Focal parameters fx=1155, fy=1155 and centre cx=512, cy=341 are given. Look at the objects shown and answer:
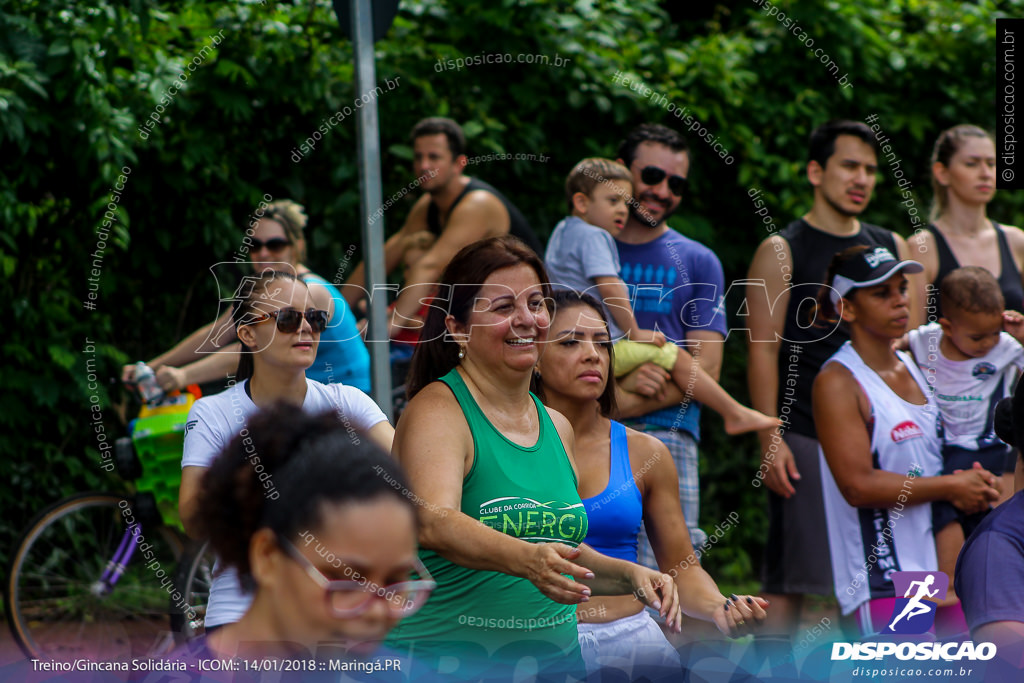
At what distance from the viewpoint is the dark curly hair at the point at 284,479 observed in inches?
56.4

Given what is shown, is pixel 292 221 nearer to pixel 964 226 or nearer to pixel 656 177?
pixel 656 177

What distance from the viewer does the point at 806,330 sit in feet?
14.0

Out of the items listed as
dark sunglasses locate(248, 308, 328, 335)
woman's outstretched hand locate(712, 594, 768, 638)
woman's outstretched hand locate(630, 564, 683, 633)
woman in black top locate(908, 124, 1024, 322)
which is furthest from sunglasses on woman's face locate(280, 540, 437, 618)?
woman in black top locate(908, 124, 1024, 322)

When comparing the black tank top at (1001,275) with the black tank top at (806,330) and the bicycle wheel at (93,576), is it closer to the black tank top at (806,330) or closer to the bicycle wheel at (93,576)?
the black tank top at (806,330)

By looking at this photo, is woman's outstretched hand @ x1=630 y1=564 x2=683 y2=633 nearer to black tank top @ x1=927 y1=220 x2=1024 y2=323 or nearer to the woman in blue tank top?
the woman in blue tank top

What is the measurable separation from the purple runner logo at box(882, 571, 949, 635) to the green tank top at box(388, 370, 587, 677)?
1492 mm

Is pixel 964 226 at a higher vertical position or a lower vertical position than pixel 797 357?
higher

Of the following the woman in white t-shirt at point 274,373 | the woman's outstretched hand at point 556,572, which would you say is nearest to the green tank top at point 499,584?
the woman's outstretched hand at point 556,572

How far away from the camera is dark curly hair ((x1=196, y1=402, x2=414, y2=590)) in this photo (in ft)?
4.70

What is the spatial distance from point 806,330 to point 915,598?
1.11 m

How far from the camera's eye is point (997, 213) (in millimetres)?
6297

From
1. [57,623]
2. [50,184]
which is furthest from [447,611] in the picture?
[50,184]

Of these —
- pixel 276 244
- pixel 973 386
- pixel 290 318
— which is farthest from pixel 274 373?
pixel 973 386

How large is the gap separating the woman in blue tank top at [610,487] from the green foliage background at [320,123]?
2128mm
